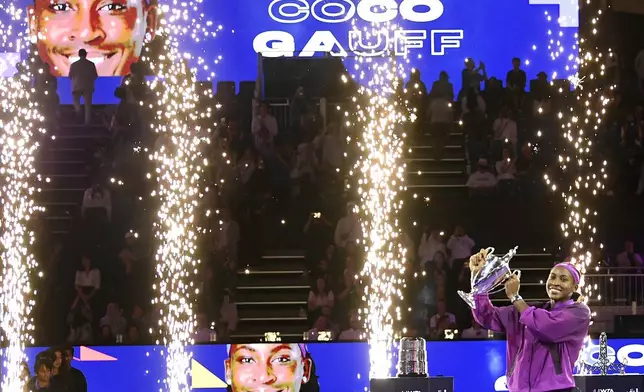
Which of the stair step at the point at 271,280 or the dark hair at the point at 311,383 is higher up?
the stair step at the point at 271,280

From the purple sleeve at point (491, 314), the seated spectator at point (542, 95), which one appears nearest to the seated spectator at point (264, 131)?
the seated spectator at point (542, 95)

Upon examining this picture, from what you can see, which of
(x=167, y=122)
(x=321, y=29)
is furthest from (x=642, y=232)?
(x=167, y=122)

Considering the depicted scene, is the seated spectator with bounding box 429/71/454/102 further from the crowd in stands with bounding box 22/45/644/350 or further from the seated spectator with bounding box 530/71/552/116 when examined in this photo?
the seated spectator with bounding box 530/71/552/116

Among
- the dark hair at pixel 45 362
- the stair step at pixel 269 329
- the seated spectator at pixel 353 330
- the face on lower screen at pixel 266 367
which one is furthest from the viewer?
the stair step at pixel 269 329

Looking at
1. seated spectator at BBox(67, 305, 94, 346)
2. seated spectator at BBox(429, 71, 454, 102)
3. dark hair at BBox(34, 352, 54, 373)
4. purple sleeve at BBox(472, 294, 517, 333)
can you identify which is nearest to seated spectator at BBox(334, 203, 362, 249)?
seated spectator at BBox(429, 71, 454, 102)

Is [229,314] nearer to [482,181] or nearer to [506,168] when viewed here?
[482,181]

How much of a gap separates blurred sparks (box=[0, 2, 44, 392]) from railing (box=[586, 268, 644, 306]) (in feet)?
22.4

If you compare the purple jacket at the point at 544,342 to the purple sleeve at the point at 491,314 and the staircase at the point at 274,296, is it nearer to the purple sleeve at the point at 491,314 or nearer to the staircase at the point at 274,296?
the purple sleeve at the point at 491,314

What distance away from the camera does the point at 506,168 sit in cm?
1373

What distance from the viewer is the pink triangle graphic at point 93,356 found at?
939 centimetres

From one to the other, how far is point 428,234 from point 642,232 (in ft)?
9.52

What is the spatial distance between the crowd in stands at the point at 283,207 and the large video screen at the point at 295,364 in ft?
7.96

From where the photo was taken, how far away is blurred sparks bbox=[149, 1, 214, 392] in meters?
13.1

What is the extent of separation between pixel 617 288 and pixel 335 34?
5.10m
